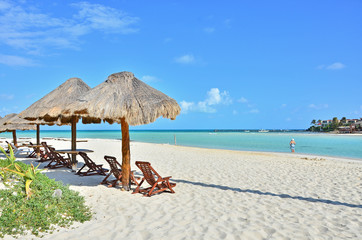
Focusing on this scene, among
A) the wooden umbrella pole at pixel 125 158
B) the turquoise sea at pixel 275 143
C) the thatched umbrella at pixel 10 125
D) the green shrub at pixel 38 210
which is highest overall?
the thatched umbrella at pixel 10 125

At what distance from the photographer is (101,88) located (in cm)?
572

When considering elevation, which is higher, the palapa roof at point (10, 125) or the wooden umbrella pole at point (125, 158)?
the palapa roof at point (10, 125)

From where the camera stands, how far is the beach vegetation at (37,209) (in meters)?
3.47

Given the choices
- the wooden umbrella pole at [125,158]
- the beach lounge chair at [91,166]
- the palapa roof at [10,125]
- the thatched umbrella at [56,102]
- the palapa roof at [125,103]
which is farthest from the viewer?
the palapa roof at [10,125]

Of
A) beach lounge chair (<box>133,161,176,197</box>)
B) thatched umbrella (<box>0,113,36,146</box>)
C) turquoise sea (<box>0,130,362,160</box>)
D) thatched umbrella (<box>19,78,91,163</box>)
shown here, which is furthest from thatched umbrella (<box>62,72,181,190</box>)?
turquoise sea (<box>0,130,362,160</box>)

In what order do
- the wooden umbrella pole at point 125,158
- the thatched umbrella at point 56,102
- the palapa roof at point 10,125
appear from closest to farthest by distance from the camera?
the wooden umbrella pole at point 125,158
the thatched umbrella at point 56,102
the palapa roof at point 10,125

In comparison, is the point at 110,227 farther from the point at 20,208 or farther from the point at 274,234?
the point at 274,234

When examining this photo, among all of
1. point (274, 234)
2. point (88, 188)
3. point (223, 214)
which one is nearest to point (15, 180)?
point (88, 188)

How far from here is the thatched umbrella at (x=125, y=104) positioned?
521 cm

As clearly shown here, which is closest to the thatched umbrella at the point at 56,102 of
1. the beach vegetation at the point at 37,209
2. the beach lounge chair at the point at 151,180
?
the beach vegetation at the point at 37,209

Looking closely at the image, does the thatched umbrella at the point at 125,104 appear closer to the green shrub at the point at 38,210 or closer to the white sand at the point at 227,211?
the white sand at the point at 227,211

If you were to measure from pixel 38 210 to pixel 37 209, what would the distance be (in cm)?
2

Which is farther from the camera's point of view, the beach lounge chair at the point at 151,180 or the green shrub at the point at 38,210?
the beach lounge chair at the point at 151,180

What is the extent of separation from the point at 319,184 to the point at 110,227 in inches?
224
